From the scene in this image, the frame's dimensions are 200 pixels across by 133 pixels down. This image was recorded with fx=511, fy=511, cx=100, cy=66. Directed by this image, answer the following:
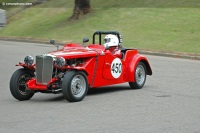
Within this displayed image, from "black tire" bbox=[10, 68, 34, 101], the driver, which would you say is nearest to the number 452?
the driver

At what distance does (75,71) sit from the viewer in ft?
33.4

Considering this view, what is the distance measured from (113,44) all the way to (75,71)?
1994mm

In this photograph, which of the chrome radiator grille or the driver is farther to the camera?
the driver

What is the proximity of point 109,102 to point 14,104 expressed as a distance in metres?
1.91

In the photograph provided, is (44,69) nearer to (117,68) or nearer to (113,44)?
(117,68)

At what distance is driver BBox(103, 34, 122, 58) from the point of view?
38.8 feet

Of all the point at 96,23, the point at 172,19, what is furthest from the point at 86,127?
the point at 96,23

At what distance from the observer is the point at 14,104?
10250mm

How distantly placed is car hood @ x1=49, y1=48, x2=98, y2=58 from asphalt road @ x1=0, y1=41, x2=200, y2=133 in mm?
923

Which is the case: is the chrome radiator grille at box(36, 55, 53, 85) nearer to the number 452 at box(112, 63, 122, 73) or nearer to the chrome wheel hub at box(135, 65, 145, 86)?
the number 452 at box(112, 63, 122, 73)

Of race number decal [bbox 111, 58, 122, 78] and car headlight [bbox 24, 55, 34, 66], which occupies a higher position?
car headlight [bbox 24, 55, 34, 66]

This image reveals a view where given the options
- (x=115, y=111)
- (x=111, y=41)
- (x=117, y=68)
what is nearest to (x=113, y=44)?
(x=111, y=41)

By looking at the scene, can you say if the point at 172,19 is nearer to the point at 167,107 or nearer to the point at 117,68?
the point at 117,68

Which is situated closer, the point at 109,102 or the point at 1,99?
the point at 109,102
